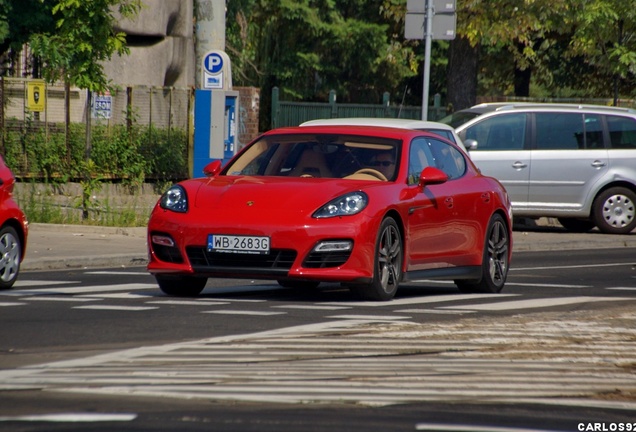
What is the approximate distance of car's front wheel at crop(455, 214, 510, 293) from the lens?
12.8 metres

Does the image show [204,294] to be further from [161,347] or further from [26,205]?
[26,205]

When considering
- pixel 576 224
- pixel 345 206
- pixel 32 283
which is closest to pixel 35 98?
pixel 576 224

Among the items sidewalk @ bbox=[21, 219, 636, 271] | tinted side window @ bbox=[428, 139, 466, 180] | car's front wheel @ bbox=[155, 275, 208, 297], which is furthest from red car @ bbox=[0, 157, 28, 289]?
tinted side window @ bbox=[428, 139, 466, 180]

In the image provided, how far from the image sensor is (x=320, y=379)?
6516 mm

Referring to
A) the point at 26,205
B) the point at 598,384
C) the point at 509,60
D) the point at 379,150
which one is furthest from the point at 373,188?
the point at 509,60

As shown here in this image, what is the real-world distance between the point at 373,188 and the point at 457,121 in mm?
11641

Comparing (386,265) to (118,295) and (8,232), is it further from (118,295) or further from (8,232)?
(8,232)

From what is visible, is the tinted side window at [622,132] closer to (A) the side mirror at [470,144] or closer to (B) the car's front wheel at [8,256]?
(A) the side mirror at [470,144]

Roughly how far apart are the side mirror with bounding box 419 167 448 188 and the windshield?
0.77 feet

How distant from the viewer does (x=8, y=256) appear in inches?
467

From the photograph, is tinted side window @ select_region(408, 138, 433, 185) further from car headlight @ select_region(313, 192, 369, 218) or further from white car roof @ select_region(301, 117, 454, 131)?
white car roof @ select_region(301, 117, 454, 131)

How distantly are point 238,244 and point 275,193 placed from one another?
20.6 inches

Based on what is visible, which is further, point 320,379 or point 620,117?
point 620,117

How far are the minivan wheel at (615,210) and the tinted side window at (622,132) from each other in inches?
28.0
